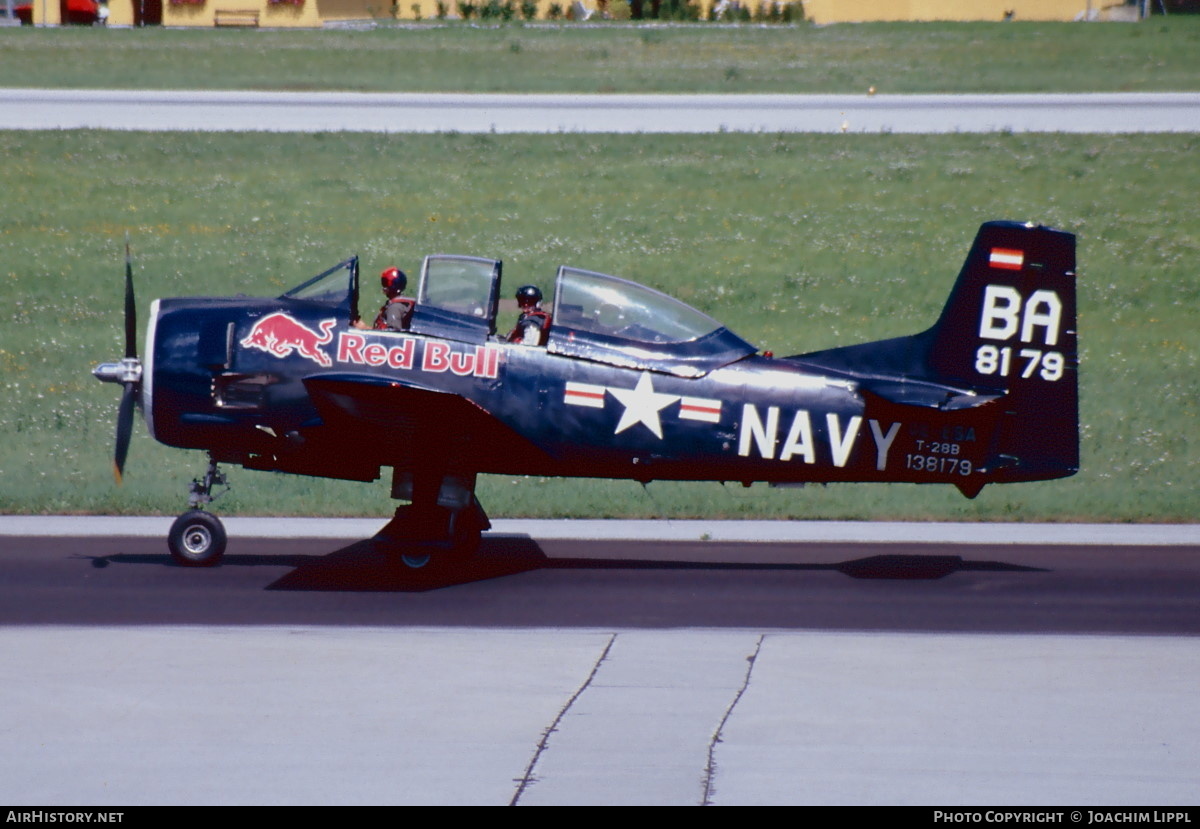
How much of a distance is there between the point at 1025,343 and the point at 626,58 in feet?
115

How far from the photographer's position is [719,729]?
970 centimetres

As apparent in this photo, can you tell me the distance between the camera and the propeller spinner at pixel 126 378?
13.5m

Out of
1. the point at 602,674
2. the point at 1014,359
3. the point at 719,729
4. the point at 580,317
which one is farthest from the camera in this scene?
the point at 580,317

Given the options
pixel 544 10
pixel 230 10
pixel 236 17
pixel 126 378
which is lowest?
pixel 126 378

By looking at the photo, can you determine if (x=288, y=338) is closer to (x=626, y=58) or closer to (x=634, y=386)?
(x=634, y=386)

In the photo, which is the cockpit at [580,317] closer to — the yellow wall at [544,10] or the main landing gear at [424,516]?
the main landing gear at [424,516]

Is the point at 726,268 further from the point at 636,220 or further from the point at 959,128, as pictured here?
the point at 959,128

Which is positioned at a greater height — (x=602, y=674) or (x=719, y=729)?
(x=719, y=729)

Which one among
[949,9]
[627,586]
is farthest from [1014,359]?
[949,9]

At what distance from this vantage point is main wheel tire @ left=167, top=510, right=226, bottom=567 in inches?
546

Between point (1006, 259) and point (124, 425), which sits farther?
point (124, 425)
